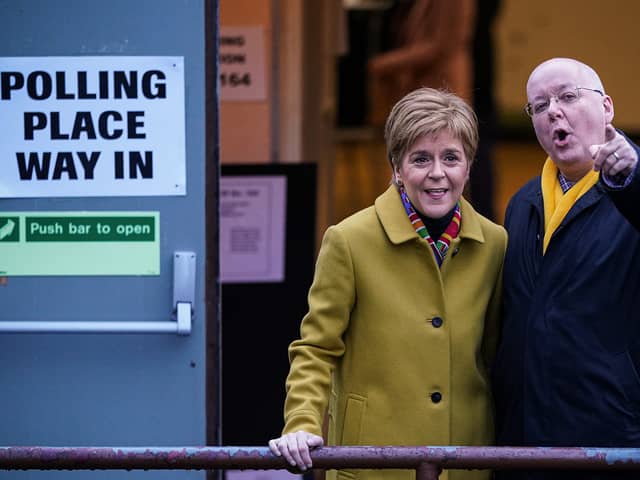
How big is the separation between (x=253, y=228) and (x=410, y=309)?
225cm

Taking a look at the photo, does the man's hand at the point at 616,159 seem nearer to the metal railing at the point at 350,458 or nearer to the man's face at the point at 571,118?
the man's face at the point at 571,118

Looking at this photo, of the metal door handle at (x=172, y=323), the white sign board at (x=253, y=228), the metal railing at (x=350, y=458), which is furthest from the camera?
the white sign board at (x=253, y=228)

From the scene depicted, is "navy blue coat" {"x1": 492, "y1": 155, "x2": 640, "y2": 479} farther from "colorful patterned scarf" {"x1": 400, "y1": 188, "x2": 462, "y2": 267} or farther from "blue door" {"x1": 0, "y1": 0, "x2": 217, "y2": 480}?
"blue door" {"x1": 0, "y1": 0, "x2": 217, "y2": 480}

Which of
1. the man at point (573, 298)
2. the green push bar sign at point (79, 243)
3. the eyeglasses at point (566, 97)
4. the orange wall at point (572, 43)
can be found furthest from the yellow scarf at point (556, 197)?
the orange wall at point (572, 43)

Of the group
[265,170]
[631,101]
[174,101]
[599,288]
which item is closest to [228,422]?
[265,170]

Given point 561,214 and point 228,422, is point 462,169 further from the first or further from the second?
point 228,422

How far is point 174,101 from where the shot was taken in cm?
340

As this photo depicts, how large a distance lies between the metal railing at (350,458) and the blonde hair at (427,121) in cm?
75

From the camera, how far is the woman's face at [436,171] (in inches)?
106

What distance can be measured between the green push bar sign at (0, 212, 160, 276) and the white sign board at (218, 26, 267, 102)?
1.68 meters

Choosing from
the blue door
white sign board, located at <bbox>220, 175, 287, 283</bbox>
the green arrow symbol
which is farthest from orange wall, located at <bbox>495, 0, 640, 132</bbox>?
the green arrow symbol

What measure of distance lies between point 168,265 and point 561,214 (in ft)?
4.17

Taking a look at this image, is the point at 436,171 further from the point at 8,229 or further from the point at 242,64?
the point at 242,64

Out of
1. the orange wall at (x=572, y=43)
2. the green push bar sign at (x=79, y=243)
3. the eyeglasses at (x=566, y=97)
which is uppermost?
the orange wall at (x=572, y=43)
